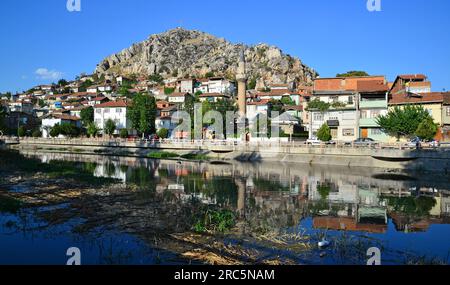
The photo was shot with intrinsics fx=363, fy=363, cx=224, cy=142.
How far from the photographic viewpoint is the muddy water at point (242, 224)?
1243 centimetres

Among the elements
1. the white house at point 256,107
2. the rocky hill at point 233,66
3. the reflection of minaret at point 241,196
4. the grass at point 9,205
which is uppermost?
the rocky hill at point 233,66

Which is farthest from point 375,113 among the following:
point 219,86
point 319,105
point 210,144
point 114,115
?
point 219,86

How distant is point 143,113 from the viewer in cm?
7575

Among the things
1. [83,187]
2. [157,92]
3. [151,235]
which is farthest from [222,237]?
[157,92]

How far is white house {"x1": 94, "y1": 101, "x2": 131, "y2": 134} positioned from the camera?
295 feet

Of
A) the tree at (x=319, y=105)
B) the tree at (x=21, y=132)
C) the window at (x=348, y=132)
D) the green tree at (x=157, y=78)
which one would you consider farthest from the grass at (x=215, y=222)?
the green tree at (x=157, y=78)

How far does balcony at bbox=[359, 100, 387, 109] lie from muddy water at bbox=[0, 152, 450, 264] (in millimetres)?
26483

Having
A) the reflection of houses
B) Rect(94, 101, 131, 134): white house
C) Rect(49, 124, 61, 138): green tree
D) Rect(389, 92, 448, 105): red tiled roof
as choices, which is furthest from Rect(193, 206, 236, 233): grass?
Rect(49, 124, 61, 138): green tree

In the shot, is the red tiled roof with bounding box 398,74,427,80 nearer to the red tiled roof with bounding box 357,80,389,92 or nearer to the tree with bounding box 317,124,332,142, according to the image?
the red tiled roof with bounding box 357,80,389,92

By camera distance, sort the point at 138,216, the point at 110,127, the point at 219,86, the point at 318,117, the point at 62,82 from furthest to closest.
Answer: the point at 62,82 < the point at 219,86 < the point at 110,127 < the point at 318,117 < the point at 138,216

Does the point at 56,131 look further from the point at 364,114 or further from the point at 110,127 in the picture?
the point at 364,114

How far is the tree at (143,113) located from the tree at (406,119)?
153ft

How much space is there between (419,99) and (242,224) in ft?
151

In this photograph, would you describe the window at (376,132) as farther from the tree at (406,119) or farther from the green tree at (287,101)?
the green tree at (287,101)
